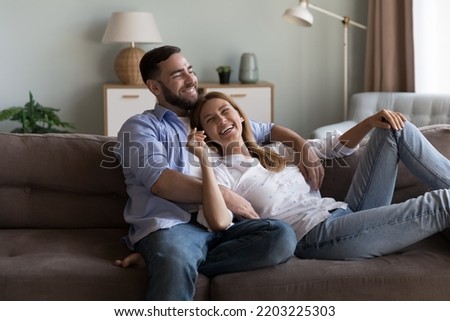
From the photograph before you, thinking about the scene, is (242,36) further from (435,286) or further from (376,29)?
(435,286)

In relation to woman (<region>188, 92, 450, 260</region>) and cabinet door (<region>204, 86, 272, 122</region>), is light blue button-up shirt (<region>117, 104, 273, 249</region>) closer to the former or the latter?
woman (<region>188, 92, 450, 260</region>)

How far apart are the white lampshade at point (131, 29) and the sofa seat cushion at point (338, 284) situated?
10.1ft

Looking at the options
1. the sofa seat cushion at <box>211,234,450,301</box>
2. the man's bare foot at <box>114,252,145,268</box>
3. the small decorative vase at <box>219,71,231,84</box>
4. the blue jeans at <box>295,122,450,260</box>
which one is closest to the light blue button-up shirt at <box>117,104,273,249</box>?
the man's bare foot at <box>114,252,145,268</box>

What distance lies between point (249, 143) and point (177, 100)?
12.4 inches

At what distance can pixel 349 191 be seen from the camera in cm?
244

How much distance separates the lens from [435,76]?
4.78 metres

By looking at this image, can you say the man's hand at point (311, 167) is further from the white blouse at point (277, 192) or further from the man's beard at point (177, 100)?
the man's beard at point (177, 100)

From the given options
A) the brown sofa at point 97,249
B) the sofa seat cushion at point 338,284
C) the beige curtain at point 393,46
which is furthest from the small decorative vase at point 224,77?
the sofa seat cushion at point 338,284

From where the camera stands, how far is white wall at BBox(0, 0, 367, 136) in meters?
5.20

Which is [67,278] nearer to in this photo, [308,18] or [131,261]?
[131,261]

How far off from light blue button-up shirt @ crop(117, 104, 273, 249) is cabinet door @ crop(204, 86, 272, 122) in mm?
2528

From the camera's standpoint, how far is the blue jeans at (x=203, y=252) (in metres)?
1.95

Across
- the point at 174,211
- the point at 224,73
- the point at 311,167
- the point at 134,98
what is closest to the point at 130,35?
the point at 134,98
